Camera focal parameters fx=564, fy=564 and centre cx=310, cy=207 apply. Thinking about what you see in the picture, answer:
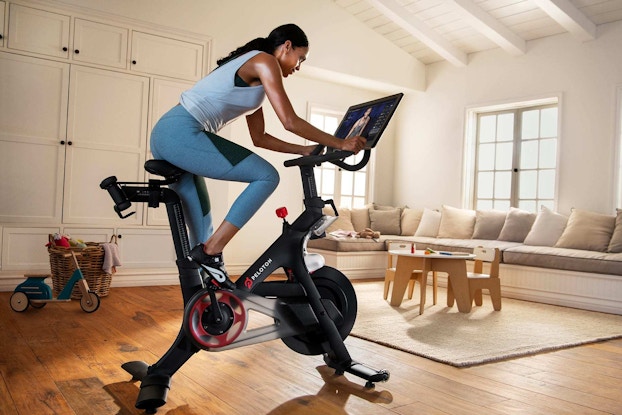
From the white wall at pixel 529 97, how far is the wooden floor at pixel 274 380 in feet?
9.30

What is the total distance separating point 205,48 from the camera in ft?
17.3

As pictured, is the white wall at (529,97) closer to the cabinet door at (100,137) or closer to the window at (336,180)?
the window at (336,180)

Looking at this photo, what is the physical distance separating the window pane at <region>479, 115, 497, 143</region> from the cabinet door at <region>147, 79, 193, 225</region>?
361 cm

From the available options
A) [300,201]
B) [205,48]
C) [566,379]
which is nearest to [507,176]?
[300,201]

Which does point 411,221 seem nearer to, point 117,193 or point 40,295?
point 40,295

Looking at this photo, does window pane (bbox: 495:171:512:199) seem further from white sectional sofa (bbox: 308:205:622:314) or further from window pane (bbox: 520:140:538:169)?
white sectional sofa (bbox: 308:205:622:314)

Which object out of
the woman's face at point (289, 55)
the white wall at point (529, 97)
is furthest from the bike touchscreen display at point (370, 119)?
the white wall at point (529, 97)

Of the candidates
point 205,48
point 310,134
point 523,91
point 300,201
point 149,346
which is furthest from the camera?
point 300,201

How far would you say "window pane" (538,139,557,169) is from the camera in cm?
599

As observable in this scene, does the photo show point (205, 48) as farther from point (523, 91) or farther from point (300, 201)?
point (523, 91)

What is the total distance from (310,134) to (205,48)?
12.1ft

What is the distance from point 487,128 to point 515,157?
523 millimetres

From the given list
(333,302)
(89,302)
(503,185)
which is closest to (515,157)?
(503,185)

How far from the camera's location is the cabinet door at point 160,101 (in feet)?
16.2
